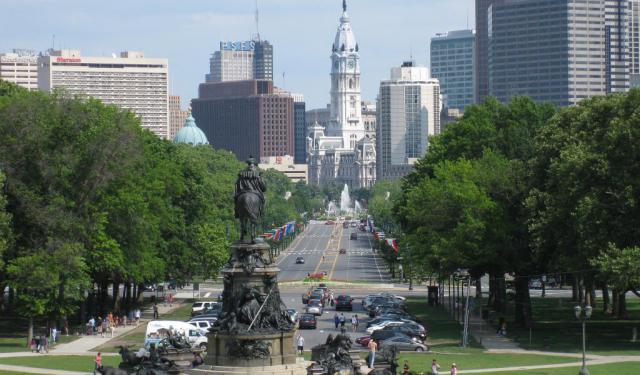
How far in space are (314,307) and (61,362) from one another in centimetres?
3395

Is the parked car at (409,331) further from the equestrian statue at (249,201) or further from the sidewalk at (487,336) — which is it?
the equestrian statue at (249,201)

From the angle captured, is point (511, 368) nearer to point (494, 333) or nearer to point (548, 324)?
point (494, 333)

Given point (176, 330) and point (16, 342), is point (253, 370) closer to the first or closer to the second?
point (176, 330)

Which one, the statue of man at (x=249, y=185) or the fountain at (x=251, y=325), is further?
the statue of man at (x=249, y=185)

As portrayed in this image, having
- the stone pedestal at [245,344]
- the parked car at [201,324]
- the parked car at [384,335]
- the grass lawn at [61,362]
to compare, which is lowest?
the grass lawn at [61,362]

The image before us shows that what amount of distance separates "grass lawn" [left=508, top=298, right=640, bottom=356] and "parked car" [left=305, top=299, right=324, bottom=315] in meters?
14.1

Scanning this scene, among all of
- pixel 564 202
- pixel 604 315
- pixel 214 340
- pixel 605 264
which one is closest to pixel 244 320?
pixel 214 340

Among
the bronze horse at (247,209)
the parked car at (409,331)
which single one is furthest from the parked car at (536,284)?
the bronze horse at (247,209)

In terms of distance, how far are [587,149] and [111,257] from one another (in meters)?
27.6

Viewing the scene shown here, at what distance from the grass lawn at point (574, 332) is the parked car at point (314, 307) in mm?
14150

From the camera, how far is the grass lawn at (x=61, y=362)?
66.1m

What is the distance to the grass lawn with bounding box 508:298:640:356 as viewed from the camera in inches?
2975

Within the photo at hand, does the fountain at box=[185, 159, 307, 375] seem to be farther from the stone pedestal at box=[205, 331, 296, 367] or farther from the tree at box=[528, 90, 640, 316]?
the tree at box=[528, 90, 640, 316]

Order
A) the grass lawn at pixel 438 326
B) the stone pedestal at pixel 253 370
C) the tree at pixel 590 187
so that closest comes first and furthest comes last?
the stone pedestal at pixel 253 370
the tree at pixel 590 187
the grass lawn at pixel 438 326
